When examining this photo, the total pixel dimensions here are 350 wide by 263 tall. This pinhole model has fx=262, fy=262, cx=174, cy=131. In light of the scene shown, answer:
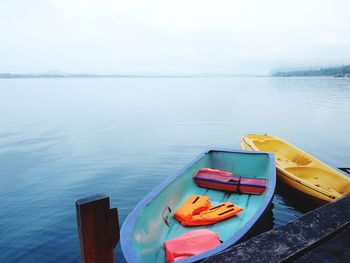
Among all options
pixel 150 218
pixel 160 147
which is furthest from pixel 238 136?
pixel 150 218

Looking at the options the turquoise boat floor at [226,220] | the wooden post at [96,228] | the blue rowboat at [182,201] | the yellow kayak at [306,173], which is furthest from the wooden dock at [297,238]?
the yellow kayak at [306,173]

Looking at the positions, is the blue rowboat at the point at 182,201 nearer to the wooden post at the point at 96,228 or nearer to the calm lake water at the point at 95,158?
→ the wooden post at the point at 96,228

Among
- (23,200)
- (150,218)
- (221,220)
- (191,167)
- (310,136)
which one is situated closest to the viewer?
(150,218)

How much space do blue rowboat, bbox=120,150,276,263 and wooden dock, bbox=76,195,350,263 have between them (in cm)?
143

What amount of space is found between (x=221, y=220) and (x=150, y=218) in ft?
5.36

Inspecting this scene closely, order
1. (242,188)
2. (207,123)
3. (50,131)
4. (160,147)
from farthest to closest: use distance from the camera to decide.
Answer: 1. (207,123)
2. (50,131)
3. (160,147)
4. (242,188)

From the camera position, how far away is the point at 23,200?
856 centimetres

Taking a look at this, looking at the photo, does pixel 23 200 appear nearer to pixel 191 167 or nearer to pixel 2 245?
pixel 2 245

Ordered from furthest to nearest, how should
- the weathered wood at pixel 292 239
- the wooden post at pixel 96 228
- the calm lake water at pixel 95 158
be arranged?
the calm lake water at pixel 95 158, the wooden post at pixel 96 228, the weathered wood at pixel 292 239

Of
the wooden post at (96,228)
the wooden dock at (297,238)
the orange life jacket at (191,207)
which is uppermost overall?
the wooden dock at (297,238)

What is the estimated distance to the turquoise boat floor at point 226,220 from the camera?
5219 millimetres

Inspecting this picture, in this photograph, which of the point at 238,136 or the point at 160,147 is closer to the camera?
the point at 160,147

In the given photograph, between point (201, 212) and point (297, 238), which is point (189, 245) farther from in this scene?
point (297, 238)

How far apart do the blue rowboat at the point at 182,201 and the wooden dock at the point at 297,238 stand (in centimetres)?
143
